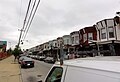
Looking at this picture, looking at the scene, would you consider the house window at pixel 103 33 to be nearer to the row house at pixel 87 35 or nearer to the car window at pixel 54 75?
the row house at pixel 87 35

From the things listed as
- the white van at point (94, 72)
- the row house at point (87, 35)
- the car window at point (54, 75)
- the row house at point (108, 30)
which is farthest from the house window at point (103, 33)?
the white van at point (94, 72)

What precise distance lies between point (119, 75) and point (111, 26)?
2547 cm

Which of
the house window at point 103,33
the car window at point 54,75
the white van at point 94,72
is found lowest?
the car window at point 54,75

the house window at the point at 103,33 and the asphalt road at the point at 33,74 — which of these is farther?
the house window at the point at 103,33

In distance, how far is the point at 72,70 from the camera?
7.55ft

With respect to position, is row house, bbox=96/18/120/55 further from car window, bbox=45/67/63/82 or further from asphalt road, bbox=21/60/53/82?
car window, bbox=45/67/63/82

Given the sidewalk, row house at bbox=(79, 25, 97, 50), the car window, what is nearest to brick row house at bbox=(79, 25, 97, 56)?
row house at bbox=(79, 25, 97, 50)

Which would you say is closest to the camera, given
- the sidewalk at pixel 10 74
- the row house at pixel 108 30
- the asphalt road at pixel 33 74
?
the sidewalk at pixel 10 74

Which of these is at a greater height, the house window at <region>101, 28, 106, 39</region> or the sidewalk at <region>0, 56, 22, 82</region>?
the house window at <region>101, 28, 106, 39</region>

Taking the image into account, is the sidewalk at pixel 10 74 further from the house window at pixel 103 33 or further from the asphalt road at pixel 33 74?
the house window at pixel 103 33

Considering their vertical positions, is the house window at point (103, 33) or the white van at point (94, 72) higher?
the house window at point (103, 33)

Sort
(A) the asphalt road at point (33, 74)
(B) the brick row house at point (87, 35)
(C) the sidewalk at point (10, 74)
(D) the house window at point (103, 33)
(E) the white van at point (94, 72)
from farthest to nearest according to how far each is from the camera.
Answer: (B) the brick row house at point (87, 35), (D) the house window at point (103, 33), (A) the asphalt road at point (33, 74), (C) the sidewalk at point (10, 74), (E) the white van at point (94, 72)

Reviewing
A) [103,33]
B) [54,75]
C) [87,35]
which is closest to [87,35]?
[87,35]

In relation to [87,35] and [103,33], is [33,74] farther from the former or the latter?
[87,35]
